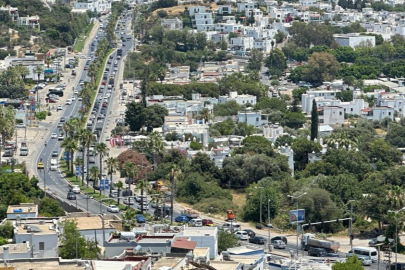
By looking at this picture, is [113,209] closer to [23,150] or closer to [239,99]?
[23,150]

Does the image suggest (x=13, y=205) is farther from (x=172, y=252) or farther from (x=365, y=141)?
(x=365, y=141)

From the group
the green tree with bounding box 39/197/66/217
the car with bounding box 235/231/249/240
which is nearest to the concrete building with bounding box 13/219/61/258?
the green tree with bounding box 39/197/66/217

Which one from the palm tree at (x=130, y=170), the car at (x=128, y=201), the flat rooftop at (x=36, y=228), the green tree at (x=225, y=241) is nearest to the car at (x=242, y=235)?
the green tree at (x=225, y=241)

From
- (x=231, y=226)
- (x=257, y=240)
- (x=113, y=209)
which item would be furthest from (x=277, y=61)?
(x=257, y=240)

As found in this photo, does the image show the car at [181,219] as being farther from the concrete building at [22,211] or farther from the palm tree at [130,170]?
the concrete building at [22,211]

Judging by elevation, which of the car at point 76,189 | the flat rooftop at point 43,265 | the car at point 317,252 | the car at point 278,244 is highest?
the flat rooftop at point 43,265

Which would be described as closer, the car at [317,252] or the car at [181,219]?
the car at [317,252]
